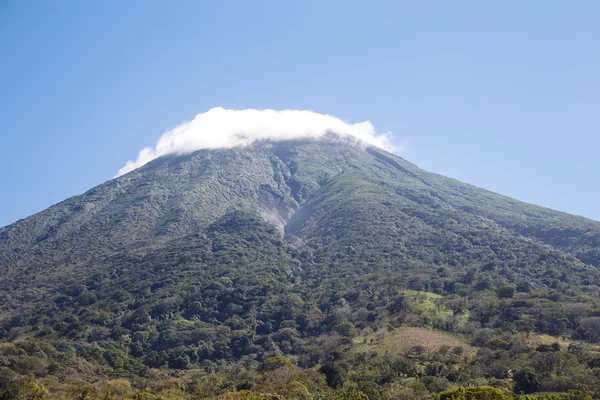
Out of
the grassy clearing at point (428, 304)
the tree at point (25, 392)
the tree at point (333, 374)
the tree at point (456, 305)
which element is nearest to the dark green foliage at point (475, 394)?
the tree at point (333, 374)

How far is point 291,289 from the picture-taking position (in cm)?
7875

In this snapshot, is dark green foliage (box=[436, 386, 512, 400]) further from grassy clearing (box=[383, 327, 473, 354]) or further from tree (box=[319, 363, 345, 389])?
grassy clearing (box=[383, 327, 473, 354])

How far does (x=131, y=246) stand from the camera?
99.5 m

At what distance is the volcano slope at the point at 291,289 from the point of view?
43125mm

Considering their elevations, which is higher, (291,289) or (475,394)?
(475,394)

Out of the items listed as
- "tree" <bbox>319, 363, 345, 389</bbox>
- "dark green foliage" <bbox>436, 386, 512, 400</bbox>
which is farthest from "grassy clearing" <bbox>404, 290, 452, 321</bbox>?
"dark green foliage" <bbox>436, 386, 512, 400</bbox>

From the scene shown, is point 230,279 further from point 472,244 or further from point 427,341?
point 472,244

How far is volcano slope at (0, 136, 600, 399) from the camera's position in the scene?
43125 mm

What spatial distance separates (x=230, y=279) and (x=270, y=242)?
916 inches

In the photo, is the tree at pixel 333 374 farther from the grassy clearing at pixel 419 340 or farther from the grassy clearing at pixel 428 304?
the grassy clearing at pixel 428 304

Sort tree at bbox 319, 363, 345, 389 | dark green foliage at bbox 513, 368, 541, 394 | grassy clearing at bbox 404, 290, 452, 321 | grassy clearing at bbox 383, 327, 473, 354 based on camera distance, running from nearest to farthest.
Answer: dark green foliage at bbox 513, 368, 541, 394
tree at bbox 319, 363, 345, 389
grassy clearing at bbox 383, 327, 473, 354
grassy clearing at bbox 404, 290, 452, 321

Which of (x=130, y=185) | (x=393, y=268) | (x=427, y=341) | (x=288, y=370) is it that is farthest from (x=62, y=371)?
(x=130, y=185)

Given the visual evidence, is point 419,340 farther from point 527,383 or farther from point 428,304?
point 527,383


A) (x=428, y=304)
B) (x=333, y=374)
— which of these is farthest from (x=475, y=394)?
(x=428, y=304)
